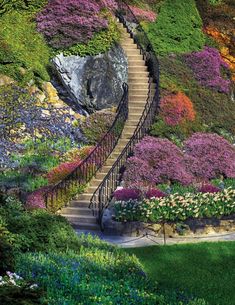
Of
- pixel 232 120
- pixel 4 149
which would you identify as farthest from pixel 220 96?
pixel 4 149

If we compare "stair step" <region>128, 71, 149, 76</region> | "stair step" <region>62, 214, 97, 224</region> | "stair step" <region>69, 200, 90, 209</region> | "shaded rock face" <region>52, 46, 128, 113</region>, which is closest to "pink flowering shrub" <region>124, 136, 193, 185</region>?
"stair step" <region>69, 200, 90, 209</region>

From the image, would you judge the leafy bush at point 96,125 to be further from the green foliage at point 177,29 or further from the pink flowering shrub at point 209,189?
the green foliage at point 177,29

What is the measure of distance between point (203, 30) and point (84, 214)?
46.0 ft

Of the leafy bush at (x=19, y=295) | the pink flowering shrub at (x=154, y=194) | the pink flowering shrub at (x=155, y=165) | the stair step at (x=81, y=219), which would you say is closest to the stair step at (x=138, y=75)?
the pink flowering shrub at (x=155, y=165)

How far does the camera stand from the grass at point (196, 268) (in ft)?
35.0

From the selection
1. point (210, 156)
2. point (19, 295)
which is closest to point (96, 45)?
point (210, 156)

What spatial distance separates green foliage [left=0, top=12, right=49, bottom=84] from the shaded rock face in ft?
2.35

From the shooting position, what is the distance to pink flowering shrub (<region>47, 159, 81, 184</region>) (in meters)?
A: 18.1

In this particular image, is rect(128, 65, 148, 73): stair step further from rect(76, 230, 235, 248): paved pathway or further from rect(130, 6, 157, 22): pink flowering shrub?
rect(76, 230, 235, 248): paved pathway

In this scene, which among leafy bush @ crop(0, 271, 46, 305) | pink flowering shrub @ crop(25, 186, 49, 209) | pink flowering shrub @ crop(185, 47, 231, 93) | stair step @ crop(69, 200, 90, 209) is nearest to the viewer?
leafy bush @ crop(0, 271, 46, 305)

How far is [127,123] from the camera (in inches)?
829

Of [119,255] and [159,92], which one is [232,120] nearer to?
[159,92]

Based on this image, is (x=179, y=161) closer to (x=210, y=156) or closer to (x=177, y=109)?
(x=210, y=156)

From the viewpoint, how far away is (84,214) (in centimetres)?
1683
